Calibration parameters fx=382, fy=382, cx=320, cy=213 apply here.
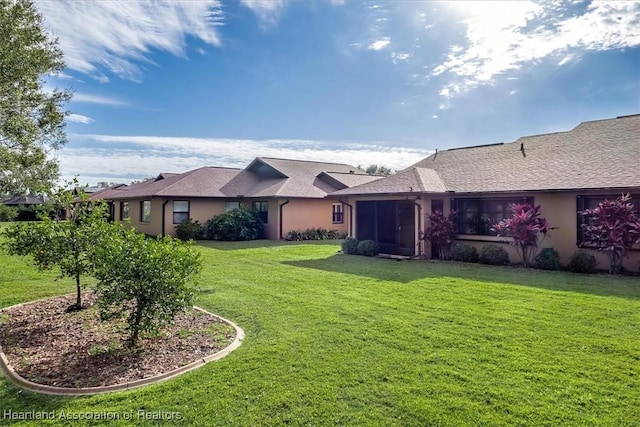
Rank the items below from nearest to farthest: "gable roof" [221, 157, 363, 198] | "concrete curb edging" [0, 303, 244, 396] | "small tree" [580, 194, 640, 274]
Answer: "concrete curb edging" [0, 303, 244, 396] < "small tree" [580, 194, 640, 274] < "gable roof" [221, 157, 363, 198]

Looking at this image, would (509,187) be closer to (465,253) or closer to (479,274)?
(465,253)

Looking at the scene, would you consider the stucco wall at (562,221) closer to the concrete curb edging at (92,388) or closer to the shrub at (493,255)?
the shrub at (493,255)

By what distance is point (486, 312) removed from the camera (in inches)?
261

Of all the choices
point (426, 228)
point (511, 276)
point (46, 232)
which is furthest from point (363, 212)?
point (46, 232)

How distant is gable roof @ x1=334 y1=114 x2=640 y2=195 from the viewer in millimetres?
11672

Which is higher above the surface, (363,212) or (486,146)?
(486,146)

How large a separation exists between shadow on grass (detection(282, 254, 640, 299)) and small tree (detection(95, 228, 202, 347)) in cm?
593

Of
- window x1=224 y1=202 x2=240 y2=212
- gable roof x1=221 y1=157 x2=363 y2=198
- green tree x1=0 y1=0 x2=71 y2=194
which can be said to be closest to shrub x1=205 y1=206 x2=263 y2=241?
gable roof x1=221 y1=157 x2=363 y2=198

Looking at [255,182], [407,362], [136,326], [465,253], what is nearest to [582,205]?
[465,253]

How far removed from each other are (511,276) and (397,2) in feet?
28.2

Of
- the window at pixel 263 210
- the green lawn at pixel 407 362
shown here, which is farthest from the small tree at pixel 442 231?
the window at pixel 263 210

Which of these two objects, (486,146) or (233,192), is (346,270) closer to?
(486,146)

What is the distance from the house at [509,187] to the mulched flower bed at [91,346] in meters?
9.82

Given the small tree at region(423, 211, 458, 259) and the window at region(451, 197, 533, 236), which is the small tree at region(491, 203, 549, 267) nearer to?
the window at region(451, 197, 533, 236)
